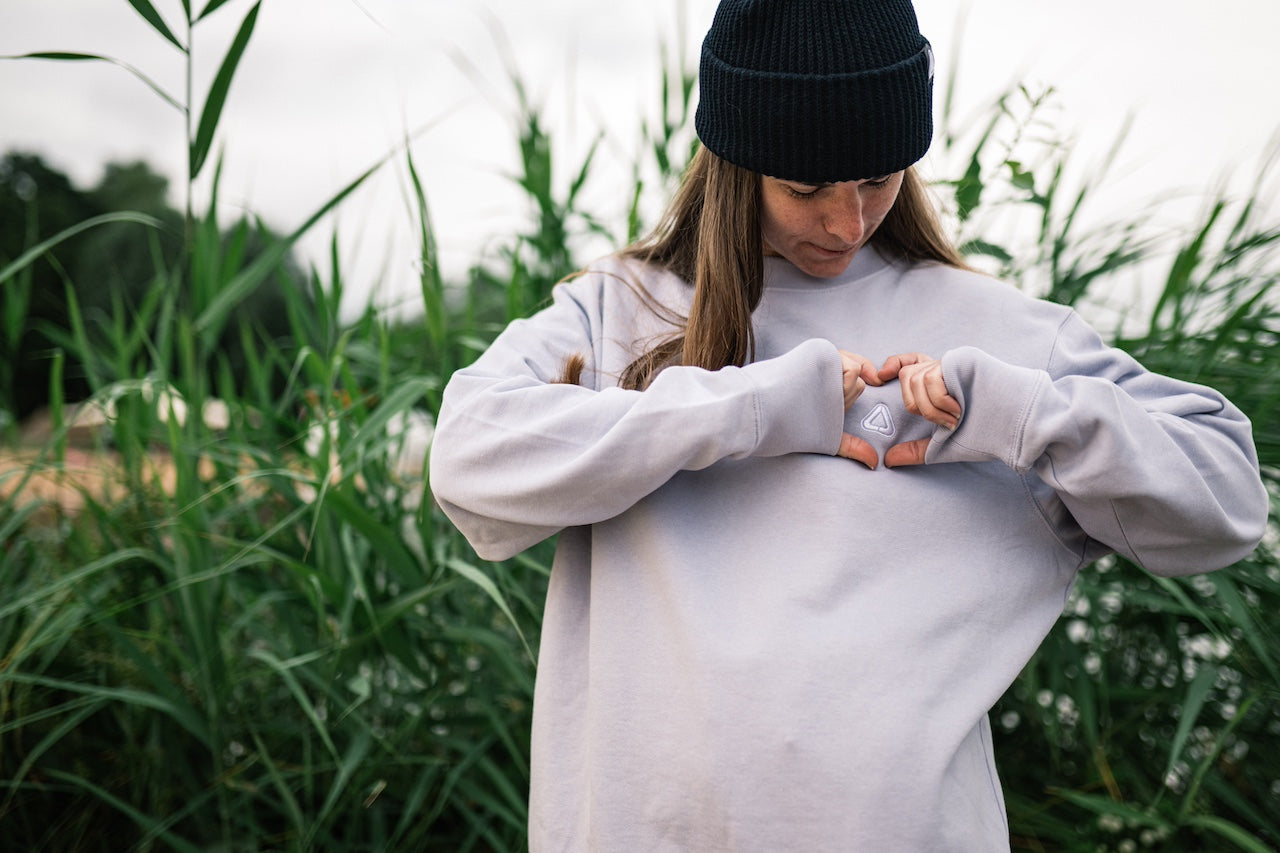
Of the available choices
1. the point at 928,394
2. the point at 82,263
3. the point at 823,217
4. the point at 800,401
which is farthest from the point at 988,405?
the point at 82,263

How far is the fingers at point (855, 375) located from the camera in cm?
100

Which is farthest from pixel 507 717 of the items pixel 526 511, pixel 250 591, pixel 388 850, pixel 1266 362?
pixel 1266 362

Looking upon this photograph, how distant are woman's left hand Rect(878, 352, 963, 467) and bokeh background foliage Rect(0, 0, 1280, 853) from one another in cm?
69

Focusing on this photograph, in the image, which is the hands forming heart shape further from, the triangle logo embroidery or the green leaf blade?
the green leaf blade

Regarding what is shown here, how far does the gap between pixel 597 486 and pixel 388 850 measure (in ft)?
2.93

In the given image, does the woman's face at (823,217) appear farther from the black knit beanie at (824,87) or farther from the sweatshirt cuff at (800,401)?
the sweatshirt cuff at (800,401)

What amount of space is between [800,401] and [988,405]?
17cm

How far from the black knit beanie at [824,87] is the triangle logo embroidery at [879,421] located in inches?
9.0

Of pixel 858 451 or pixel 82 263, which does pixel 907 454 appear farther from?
pixel 82 263

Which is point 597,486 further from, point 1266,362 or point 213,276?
point 1266,362

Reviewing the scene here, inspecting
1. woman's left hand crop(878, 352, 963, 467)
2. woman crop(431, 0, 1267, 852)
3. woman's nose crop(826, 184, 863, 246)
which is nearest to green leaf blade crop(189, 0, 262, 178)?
woman crop(431, 0, 1267, 852)

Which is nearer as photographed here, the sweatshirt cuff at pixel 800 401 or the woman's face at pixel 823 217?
the sweatshirt cuff at pixel 800 401

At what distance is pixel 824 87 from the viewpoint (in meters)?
0.98

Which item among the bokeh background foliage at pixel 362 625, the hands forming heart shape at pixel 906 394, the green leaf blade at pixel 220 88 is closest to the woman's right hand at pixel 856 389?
the hands forming heart shape at pixel 906 394
